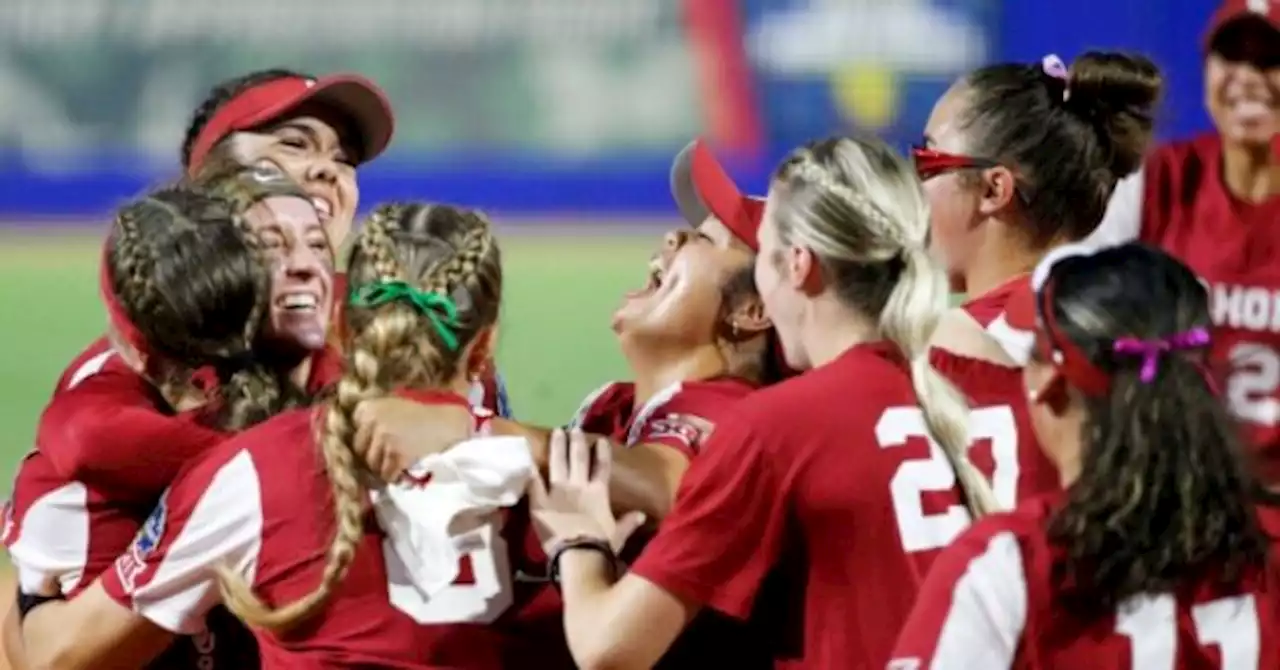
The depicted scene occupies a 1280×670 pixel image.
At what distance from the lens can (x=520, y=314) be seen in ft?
26.5

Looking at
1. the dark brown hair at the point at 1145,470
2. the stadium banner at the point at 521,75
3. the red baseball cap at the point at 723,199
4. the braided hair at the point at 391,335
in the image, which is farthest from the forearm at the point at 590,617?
the stadium banner at the point at 521,75

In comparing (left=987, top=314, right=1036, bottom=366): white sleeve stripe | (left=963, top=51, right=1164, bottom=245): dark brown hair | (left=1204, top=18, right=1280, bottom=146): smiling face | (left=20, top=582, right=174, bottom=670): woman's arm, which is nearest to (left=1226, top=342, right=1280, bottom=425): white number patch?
(left=1204, top=18, right=1280, bottom=146): smiling face

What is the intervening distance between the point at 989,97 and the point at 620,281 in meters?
4.90

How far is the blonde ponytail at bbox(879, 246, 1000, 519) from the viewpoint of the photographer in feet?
8.47

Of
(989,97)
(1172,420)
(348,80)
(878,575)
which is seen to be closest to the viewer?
(1172,420)

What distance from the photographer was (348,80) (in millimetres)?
3736

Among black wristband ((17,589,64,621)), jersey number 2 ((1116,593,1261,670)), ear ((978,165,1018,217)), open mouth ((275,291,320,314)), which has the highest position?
ear ((978,165,1018,217))

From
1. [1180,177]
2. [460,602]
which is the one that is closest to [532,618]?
[460,602]

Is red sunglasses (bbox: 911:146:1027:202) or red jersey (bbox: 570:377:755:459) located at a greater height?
red sunglasses (bbox: 911:146:1027:202)

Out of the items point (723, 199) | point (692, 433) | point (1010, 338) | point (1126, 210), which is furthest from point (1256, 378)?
point (692, 433)

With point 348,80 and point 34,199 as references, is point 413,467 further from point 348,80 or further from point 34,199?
point 34,199

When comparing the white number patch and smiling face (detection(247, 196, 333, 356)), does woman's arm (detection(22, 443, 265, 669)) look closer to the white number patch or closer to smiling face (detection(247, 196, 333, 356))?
smiling face (detection(247, 196, 333, 356))

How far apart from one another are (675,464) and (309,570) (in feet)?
1.70

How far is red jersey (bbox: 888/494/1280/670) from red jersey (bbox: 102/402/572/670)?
583mm
